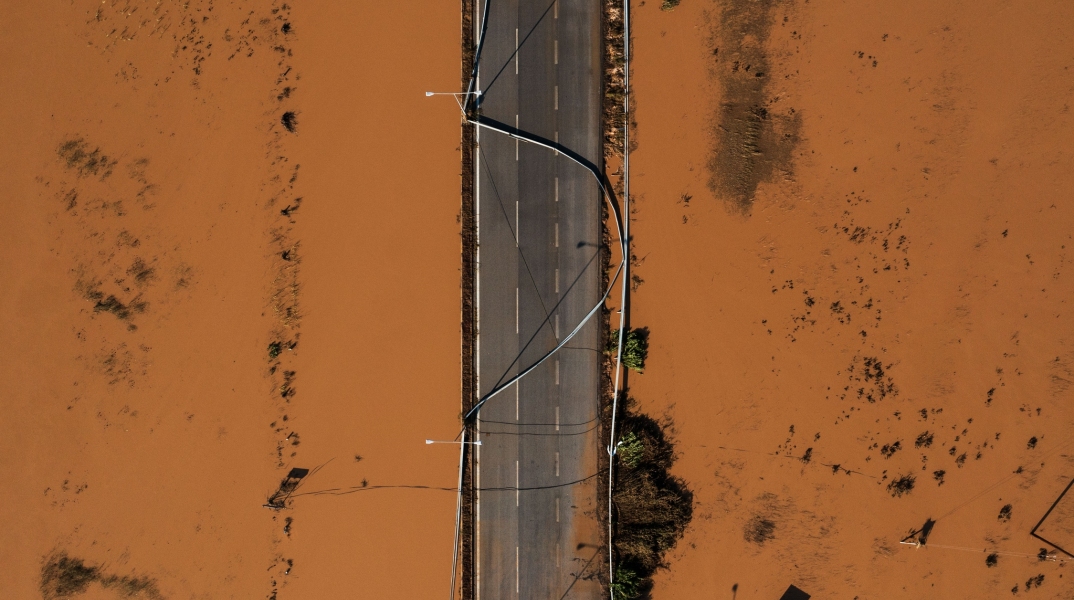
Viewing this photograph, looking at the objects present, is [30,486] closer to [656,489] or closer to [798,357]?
[656,489]

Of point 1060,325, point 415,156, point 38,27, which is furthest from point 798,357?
point 38,27

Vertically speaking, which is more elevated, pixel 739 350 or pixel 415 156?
pixel 415 156

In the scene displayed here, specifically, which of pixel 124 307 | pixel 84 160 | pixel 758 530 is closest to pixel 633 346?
pixel 758 530

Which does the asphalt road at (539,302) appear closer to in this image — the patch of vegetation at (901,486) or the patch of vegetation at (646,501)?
the patch of vegetation at (646,501)

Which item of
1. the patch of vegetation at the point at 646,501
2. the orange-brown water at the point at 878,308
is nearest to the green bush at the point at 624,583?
the patch of vegetation at the point at 646,501

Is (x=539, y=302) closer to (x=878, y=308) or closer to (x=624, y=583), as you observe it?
(x=624, y=583)

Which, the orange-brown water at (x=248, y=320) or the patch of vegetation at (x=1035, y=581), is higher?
the orange-brown water at (x=248, y=320)
